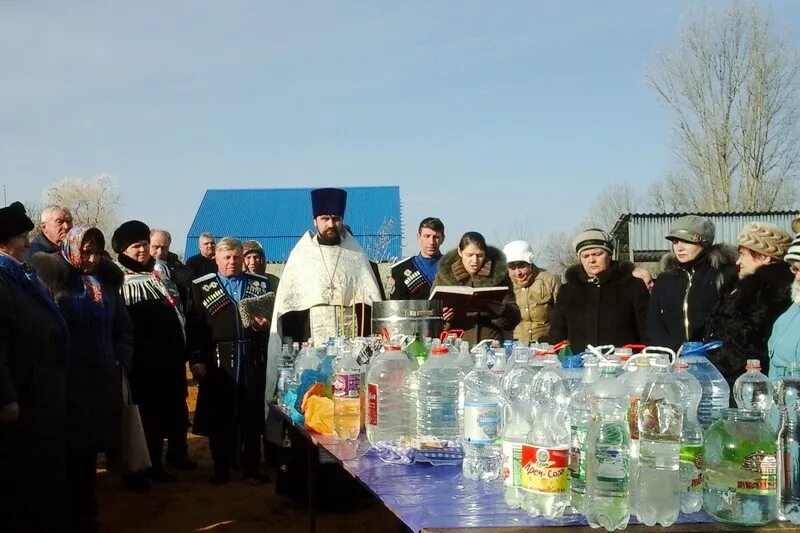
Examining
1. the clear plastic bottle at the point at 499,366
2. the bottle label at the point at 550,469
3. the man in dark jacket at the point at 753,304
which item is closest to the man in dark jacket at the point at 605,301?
the man in dark jacket at the point at 753,304

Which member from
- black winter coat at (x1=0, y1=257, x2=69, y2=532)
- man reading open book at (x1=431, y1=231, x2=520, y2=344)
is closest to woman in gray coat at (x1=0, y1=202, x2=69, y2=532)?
black winter coat at (x1=0, y1=257, x2=69, y2=532)

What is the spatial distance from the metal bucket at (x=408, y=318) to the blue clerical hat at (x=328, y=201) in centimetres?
121

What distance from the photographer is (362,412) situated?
3.26 meters

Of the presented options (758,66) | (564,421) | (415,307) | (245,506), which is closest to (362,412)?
(415,307)

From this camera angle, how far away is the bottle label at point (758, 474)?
184 cm

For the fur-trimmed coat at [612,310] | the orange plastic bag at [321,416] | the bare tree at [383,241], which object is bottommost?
the orange plastic bag at [321,416]

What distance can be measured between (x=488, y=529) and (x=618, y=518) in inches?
11.6

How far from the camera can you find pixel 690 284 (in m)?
4.55

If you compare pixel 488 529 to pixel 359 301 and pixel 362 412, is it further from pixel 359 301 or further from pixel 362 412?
pixel 359 301

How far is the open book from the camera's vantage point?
15.2 feet

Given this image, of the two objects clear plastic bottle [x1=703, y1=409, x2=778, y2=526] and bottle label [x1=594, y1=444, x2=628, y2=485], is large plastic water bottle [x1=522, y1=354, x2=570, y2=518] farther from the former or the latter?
clear plastic bottle [x1=703, y1=409, x2=778, y2=526]

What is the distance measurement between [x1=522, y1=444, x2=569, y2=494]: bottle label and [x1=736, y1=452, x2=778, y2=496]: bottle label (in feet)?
1.29

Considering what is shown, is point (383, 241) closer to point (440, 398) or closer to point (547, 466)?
point (440, 398)

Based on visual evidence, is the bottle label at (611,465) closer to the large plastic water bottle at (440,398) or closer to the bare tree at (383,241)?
the large plastic water bottle at (440,398)
